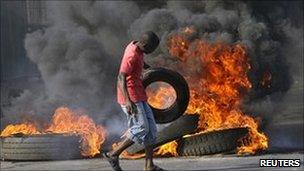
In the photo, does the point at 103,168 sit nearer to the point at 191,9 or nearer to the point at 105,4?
the point at 191,9

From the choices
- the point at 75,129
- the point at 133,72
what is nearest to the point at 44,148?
the point at 75,129

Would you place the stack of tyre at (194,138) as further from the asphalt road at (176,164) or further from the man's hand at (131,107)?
the man's hand at (131,107)

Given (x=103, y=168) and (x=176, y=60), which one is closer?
(x=103, y=168)

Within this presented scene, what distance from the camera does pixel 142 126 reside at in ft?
21.7

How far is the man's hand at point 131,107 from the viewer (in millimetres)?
6539

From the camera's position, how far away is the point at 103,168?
305 inches

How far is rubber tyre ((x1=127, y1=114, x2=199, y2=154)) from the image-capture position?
28.0 feet

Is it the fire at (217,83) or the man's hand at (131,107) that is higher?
the man's hand at (131,107)

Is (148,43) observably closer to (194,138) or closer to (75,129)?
(194,138)

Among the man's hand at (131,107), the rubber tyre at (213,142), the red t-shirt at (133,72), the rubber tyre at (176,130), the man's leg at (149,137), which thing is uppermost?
the red t-shirt at (133,72)

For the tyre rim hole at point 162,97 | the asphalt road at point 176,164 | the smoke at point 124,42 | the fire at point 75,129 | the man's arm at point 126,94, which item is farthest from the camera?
the smoke at point 124,42

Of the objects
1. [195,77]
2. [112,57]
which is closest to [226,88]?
[195,77]

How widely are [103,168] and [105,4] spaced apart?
22.0ft

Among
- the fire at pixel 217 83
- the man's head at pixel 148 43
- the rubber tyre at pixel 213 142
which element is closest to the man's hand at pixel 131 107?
the man's head at pixel 148 43
